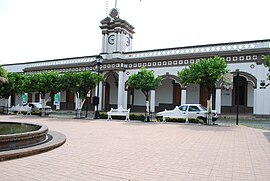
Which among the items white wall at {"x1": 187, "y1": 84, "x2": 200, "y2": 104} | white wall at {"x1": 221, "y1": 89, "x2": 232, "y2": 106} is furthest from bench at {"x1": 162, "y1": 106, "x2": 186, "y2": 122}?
white wall at {"x1": 221, "y1": 89, "x2": 232, "y2": 106}

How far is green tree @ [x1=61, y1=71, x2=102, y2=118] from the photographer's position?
64.4ft

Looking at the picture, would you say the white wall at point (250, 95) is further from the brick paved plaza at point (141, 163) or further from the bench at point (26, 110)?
the bench at point (26, 110)

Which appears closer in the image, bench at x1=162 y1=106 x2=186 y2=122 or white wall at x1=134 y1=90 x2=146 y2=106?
bench at x1=162 y1=106 x2=186 y2=122

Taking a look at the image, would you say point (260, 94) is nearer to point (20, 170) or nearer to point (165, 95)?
point (165, 95)

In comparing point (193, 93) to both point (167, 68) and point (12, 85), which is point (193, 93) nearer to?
point (167, 68)

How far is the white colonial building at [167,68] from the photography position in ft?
64.0

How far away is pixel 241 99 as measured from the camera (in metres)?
22.8

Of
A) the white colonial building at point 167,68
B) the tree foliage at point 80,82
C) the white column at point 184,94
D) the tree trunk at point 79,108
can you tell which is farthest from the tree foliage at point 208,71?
the tree trunk at point 79,108

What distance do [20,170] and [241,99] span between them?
2127 centimetres

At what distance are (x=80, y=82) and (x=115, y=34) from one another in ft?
28.0

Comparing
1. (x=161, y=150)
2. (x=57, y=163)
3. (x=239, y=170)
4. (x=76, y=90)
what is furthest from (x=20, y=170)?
(x=76, y=90)

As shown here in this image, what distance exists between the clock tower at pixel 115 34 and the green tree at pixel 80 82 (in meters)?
6.76

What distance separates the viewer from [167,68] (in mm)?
22922

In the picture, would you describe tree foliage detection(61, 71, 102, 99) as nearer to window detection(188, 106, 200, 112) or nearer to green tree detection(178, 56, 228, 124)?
window detection(188, 106, 200, 112)
